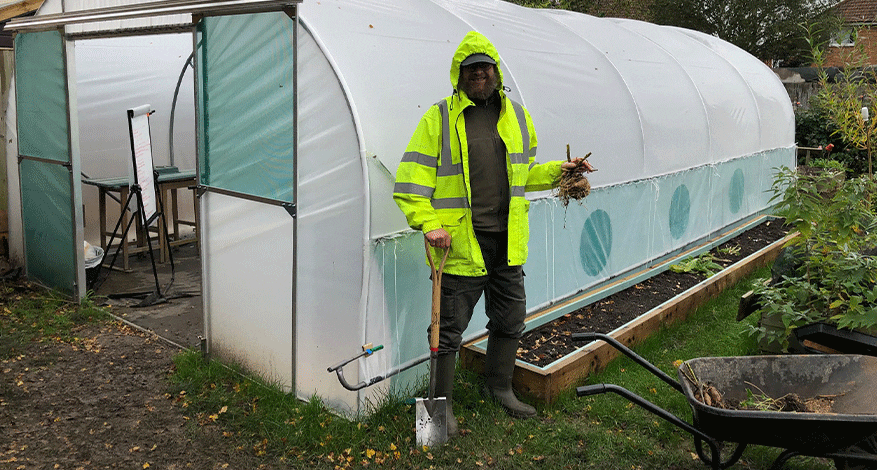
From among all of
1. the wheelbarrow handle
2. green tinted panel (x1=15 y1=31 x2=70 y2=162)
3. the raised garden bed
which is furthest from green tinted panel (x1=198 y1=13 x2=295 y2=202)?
green tinted panel (x1=15 y1=31 x2=70 y2=162)

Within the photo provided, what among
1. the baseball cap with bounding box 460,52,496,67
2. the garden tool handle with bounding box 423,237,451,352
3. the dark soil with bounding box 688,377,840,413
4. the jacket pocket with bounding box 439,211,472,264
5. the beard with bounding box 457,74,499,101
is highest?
the baseball cap with bounding box 460,52,496,67

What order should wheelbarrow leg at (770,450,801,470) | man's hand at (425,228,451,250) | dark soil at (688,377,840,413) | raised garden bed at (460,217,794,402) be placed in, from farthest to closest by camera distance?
raised garden bed at (460,217,794,402) → man's hand at (425,228,451,250) → dark soil at (688,377,840,413) → wheelbarrow leg at (770,450,801,470)

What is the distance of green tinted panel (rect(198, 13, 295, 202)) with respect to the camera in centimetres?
480

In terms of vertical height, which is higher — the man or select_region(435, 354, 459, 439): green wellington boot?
the man

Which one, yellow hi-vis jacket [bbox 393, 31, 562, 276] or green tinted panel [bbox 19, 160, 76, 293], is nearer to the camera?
yellow hi-vis jacket [bbox 393, 31, 562, 276]

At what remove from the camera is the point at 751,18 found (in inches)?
1072

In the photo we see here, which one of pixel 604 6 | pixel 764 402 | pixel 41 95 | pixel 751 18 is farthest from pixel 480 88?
pixel 751 18

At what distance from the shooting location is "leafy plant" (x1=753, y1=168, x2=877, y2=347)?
15.2 ft

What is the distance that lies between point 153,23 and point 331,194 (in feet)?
8.80

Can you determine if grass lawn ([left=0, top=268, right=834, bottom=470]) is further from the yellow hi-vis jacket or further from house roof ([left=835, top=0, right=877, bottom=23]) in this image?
house roof ([left=835, top=0, right=877, bottom=23])

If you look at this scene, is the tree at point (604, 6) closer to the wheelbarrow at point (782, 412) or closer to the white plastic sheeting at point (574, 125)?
the white plastic sheeting at point (574, 125)

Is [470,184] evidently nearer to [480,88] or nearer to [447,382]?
[480,88]

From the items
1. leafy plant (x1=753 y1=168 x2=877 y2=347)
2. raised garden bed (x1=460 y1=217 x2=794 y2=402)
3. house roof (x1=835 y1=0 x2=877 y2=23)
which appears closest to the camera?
leafy plant (x1=753 y1=168 x2=877 y2=347)

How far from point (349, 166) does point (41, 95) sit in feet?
14.4
